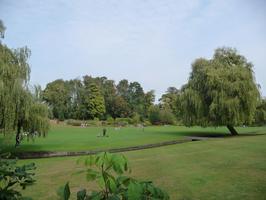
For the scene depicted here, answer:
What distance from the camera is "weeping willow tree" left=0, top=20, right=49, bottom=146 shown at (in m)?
18.3

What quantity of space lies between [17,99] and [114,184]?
61.6ft

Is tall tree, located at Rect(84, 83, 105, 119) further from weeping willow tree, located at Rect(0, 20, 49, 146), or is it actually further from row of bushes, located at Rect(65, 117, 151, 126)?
weeping willow tree, located at Rect(0, 20, 49, 146)

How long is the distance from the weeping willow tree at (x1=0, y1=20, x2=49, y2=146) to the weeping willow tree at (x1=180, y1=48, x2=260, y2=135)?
17.4 metres

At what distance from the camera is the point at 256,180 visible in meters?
9.62

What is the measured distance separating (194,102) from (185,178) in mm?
22517

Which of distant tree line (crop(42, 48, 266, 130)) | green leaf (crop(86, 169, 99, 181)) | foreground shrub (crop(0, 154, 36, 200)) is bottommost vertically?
foreground shrub (crop(0, 154, 36, 200))

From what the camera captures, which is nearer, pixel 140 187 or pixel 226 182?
pixel 140 187

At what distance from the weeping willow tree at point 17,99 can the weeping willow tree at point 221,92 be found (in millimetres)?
17360

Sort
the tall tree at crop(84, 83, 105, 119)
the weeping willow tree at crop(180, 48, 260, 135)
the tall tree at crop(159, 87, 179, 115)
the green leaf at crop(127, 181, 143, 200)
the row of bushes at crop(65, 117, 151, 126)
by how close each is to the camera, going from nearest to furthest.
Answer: the green leaf at crop(127, 181, 143, 200)
the weeping willow tree at crop(180, 48, 260, 135)
the row of bushes at crop(65, 117, 151, 126)
the tall tree at crop(84, 83, 105, 119)
the tall tree at crop(159, 87, 179, 115)

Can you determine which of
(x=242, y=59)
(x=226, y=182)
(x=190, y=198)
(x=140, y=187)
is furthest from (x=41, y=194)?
(x=242, y=59)

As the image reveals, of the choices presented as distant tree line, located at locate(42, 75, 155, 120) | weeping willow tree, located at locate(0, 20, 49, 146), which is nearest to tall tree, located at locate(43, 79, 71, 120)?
distant tree line, located at locate(42, 75, 155, 120)

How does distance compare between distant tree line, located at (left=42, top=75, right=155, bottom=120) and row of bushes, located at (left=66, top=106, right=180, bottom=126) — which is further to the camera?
distant tree line, located at (left=42, top=75, right=155, bottom=120)

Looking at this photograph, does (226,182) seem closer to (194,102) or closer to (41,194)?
(41,194)

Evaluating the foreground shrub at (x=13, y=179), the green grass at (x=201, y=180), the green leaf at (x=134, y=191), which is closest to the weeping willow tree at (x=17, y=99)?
the green grass at (x=201, y=180)
